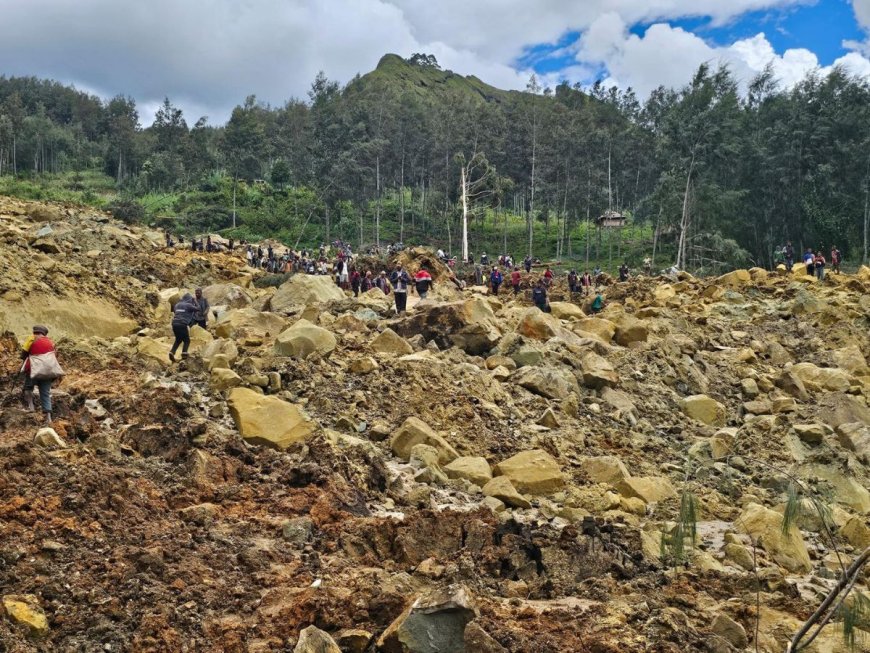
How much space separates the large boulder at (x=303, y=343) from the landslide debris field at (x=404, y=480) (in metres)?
0.04

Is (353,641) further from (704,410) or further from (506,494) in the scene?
(704,410)

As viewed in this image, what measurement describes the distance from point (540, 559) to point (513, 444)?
3.62m

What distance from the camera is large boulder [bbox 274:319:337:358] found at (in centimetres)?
1125

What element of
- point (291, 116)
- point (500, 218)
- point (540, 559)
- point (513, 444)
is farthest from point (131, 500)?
point (291, 116)

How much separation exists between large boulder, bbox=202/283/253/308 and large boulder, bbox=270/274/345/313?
101cm

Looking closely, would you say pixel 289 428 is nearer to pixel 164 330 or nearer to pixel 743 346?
pixel 164 330

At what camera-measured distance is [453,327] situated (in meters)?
13.6

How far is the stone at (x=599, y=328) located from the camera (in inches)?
627

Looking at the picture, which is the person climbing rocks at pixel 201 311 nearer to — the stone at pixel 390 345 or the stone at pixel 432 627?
the stone at pixel 390 345

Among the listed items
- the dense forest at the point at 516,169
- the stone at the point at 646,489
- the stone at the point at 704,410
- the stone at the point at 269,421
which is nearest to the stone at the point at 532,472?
the stone at the point at 646,489

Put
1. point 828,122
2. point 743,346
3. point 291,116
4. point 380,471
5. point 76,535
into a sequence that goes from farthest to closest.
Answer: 1. point 291,116
2. point 828,122
3. point 743,346
4. point 380,471
5. point 76,535

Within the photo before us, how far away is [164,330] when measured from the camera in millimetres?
13805

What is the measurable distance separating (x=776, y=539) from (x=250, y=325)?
364 inches

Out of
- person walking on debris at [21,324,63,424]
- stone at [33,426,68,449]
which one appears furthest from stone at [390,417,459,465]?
person walking on debris at [21,324,63,424]
